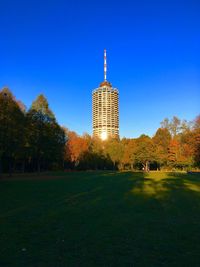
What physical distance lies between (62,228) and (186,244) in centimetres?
338

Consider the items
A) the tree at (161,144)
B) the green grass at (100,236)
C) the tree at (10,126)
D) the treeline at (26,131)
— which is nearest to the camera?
the green grass at (100,236)

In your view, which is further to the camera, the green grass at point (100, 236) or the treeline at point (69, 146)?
the treeline at point (69, 146)

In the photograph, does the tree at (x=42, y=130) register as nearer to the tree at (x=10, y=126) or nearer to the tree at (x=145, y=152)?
the tree at (x=10, y=126)

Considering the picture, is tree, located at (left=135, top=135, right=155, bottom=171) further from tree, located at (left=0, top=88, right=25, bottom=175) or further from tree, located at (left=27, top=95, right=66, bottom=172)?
tree, located at (left=0, top=88, right=25, bottom=175)

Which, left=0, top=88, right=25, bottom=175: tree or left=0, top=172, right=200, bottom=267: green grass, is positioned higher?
left=0, top=88, right=25, bottom=175: tree

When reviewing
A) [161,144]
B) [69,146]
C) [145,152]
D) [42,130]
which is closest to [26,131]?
[42,130]

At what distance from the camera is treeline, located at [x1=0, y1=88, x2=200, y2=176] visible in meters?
37.7

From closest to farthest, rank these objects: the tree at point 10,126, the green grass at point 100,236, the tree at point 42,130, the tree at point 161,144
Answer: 1. the green grass at point 100,236
2. the tree at point 10,126
3. the tree at point 42,130
4. the tree at point 161,144

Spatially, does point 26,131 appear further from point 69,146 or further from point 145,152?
point 145,152

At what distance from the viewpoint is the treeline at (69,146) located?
3772cm

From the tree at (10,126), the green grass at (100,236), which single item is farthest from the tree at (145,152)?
the green grass at (100,236)

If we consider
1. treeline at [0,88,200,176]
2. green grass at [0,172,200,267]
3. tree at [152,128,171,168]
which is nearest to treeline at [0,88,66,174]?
treeline at [0,88,200,176]

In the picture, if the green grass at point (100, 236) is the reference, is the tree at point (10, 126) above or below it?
above

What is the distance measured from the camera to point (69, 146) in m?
74.1
